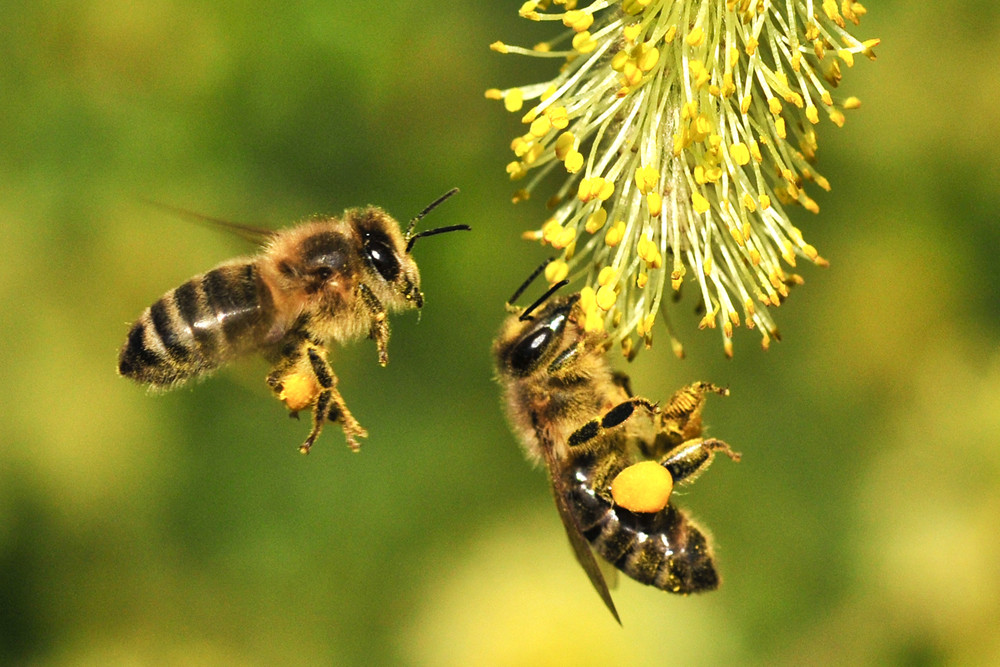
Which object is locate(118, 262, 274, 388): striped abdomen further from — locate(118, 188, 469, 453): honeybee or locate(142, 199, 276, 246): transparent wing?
locate(142, 199, 276, 246): transparent wing

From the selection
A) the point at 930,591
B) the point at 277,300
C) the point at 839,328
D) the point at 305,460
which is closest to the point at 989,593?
the point at 930,591

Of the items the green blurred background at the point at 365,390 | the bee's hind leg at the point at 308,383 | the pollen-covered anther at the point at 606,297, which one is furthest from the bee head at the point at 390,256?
the green blurred background at the point at 365,390

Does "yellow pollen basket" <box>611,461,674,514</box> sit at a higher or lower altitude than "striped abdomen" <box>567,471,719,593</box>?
higher

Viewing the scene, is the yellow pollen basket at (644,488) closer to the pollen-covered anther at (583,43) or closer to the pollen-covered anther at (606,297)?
the pollen-covered anther at (606,297)

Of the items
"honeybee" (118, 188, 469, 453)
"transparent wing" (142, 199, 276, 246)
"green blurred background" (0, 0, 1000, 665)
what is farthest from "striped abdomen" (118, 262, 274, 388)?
"green blurred background" (0, 0, 1000, 665)

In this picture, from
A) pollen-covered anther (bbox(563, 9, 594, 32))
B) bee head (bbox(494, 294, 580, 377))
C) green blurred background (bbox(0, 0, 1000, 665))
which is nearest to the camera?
pollen-covered anther (bbox(563, 9, 594, 32))

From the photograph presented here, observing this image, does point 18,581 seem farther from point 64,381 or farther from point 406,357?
point 406,357

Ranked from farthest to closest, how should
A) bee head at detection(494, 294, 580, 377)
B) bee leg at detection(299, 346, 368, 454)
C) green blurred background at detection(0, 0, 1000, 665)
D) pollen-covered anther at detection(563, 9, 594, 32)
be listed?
green blurred background at detection(0, 0, 1000, 665), bee head at detection(494, 294, 580, 377), bee leg at detection(299, 346, 368, 454), pollen-covered anther at detection(563, 9, 594, 32)
